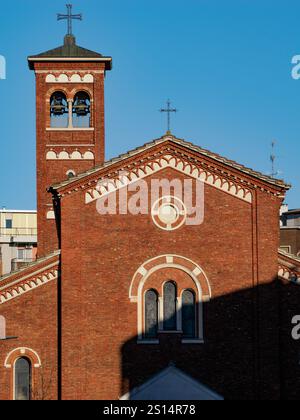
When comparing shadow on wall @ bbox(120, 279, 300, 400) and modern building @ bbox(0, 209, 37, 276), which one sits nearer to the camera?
shadow on wall @ bbox(120, 279, 300, 400)

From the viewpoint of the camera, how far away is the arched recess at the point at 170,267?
28016 millimetres

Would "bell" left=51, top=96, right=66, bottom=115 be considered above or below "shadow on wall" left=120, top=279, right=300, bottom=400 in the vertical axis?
above

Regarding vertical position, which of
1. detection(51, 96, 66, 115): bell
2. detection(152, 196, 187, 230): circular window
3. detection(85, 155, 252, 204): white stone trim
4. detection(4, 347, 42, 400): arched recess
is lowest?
detection(4, 347, 42, 400): arched recess

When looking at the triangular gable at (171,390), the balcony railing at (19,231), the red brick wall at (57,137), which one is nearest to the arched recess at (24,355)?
the triangular gable at (171,390)

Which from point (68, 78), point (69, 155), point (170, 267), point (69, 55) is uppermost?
point (69, 55)

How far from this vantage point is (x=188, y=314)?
2819cm

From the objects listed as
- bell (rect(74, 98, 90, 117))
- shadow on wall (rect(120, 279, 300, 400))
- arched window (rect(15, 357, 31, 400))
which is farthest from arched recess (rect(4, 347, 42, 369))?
bell (rect(74, 98, 90, 117))

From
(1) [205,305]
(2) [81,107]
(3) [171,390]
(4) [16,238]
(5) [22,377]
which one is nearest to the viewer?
(3) [171,390]

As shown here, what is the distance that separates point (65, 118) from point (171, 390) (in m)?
15.7

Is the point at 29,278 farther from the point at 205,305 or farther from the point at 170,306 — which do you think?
the point at 205,305

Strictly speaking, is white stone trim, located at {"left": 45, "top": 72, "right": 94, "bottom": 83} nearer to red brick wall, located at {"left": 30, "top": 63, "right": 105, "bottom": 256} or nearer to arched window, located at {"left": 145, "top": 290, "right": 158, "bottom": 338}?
red brick wall, located at {"left": 30, "top": 63, "right": 105, "bottom": 256}

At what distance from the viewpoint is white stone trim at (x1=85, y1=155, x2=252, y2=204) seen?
28.4 metres

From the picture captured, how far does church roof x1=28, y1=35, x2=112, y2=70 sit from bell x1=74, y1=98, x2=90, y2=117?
182cm

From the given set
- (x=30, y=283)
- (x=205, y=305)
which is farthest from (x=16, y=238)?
(x=205, y=305)
